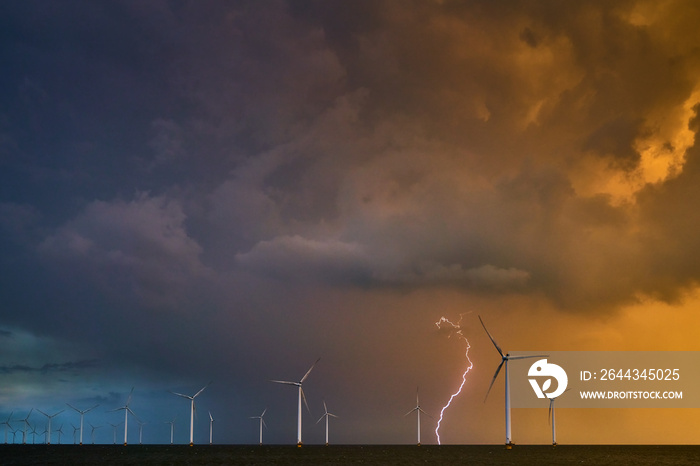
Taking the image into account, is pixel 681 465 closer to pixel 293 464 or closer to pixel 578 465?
pixel 578 465

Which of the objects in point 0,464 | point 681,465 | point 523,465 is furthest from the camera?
point 0,464

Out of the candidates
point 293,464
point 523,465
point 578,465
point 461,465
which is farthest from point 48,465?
point 578,465

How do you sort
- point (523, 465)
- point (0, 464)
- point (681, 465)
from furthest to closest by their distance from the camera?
point (0, 464) < point (681, 465) < point (523, 465)

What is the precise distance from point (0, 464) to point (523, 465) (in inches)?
5363

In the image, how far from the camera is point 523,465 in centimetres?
16662

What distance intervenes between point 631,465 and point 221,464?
10426 centimetres

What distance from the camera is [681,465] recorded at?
587 feet

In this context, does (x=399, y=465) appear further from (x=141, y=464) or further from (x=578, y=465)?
(x=141, y=464)

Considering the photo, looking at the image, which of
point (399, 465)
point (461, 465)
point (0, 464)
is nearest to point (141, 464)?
point (0, 464)

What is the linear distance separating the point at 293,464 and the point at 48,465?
60408 millimetres

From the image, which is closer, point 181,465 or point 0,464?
point 181,465

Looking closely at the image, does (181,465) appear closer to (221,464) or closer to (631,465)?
(221,464)

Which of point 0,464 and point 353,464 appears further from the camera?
point 0,464

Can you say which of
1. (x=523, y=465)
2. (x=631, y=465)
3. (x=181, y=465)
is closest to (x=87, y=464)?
(x=181, y=465)
